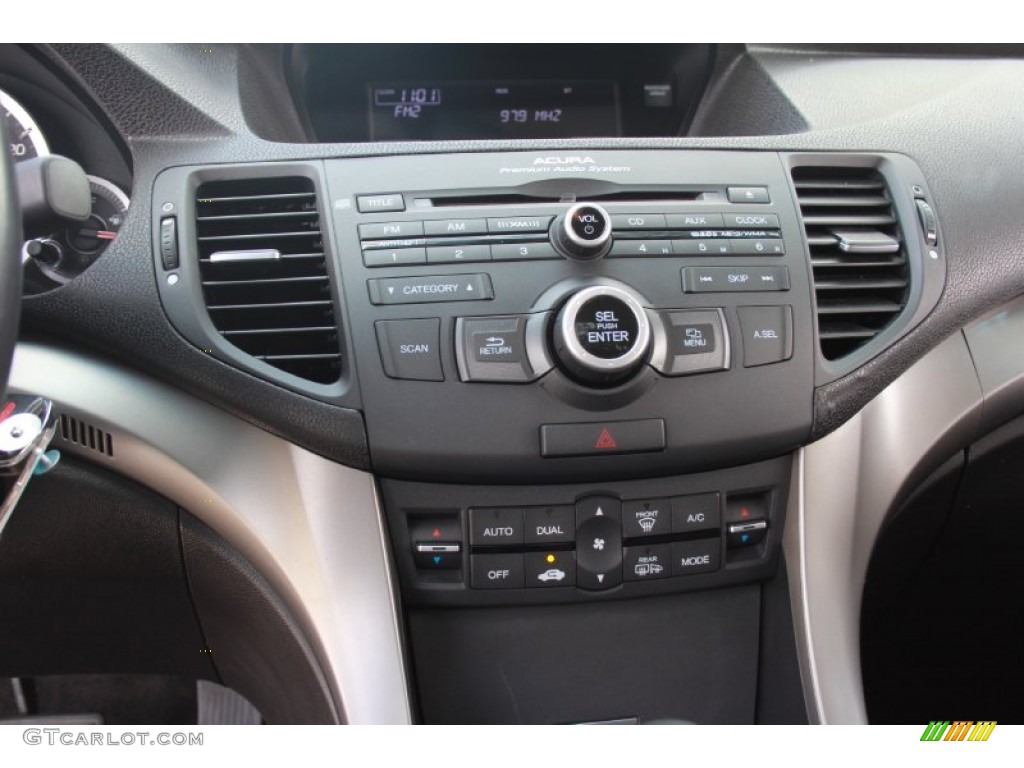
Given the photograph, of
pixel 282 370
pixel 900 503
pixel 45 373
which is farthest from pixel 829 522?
pixel 45 373

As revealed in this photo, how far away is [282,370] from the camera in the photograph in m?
1.03

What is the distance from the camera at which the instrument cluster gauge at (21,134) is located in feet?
3.47

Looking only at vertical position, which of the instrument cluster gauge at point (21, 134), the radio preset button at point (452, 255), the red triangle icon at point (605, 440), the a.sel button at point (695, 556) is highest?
the instrument cluster gauge at point (21, 134)

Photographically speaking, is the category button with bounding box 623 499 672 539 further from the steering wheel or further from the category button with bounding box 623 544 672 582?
the steering wheel

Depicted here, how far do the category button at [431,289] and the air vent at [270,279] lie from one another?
6cm

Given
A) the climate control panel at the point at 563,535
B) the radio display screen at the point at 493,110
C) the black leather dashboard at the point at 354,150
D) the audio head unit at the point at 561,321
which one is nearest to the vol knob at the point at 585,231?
the audio head unit at the point at 561,321

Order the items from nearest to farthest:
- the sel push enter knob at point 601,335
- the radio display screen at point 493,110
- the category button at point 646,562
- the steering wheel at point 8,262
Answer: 1. the steering wheel at point 8,262
2. the sel push enter knob at point 601,335
3. the category button at point 646,562
4. the radio display screen at point 493,110

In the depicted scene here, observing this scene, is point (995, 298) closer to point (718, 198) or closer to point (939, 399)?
point (939, 399)

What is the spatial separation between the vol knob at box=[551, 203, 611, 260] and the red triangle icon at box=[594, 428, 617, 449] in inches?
7.7

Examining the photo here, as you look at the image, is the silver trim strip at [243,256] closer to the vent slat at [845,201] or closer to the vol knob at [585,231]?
the vol knob at [585,231]

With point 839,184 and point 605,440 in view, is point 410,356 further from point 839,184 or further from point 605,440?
point 839,184

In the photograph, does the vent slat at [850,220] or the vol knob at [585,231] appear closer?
the vol knob at [585,231]

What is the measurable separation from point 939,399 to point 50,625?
117cm

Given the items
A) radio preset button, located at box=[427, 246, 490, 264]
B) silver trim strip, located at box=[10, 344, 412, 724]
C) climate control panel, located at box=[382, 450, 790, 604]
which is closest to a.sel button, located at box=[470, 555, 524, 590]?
climate control panel, located at box=[382, 450, 790, 604]
